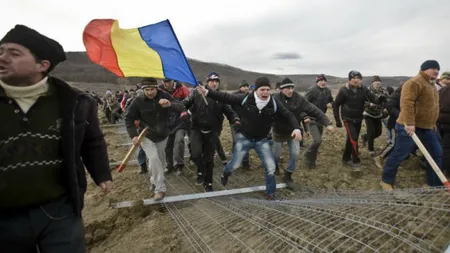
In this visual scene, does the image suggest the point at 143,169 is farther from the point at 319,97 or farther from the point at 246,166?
the point at 319,97

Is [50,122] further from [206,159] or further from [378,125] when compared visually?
[378,125]

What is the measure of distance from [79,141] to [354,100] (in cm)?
526

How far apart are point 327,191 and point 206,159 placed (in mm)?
2160

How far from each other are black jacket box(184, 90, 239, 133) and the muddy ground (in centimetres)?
117

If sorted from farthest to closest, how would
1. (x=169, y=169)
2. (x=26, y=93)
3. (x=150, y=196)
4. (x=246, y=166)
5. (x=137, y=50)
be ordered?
(x=246, y=166) → (x=169, y=169) → (x=150, y=196) → (x=137, y=50) → (x=26, y=93)

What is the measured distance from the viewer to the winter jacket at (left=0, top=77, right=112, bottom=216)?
1.81 m

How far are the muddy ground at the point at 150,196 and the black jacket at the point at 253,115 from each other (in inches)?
49.2

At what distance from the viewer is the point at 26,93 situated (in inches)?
67.1

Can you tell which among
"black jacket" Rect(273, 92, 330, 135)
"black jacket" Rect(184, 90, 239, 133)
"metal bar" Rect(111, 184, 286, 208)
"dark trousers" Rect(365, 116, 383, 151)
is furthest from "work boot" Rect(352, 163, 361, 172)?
"black jacket" Rect(184, 90, 239, 133)

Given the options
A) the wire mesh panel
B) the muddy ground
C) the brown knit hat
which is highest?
the brown knit hat

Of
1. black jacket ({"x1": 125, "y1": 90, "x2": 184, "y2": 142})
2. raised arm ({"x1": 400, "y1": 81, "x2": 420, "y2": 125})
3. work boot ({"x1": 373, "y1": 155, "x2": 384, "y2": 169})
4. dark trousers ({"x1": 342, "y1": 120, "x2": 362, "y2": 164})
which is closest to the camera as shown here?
raised arm ({"x1": 400, "y1": 81, "x2": 420, "y2": 125})

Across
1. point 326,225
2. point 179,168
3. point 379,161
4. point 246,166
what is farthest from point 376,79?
point 326,225

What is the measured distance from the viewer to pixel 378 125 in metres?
6.12

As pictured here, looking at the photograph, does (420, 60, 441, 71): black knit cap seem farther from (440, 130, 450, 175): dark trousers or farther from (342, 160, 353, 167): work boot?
(342, 160, 353, 167): work boot
